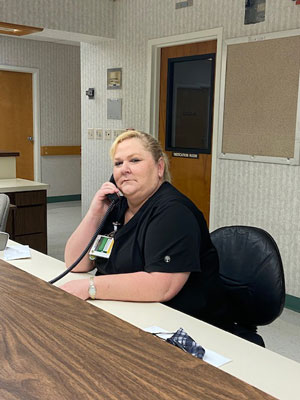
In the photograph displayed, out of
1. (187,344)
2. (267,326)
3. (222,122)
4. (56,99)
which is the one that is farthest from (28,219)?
(56,99)

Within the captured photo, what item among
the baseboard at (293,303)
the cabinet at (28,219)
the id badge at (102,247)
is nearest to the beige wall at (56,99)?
the cabinet at (28,219)

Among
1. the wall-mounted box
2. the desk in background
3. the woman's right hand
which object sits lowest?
the desk in background

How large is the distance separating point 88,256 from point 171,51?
3022 mm

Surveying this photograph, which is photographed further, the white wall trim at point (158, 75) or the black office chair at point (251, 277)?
the white wall trim at point (158, 75)

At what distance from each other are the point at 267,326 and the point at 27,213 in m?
2.33

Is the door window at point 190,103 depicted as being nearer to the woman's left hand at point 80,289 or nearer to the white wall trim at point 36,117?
the woman's left hand at point 80,289

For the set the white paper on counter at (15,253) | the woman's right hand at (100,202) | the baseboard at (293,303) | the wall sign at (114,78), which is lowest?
the baseboard at (293,303)

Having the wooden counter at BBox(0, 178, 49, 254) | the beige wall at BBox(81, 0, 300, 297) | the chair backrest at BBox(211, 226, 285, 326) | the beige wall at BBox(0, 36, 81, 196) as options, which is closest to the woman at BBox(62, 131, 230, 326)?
the chair backrest at BBox(211, 226, 285, 326)

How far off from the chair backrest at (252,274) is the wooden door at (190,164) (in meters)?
2.26

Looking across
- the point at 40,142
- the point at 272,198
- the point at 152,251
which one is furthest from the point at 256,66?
the point at 40,142

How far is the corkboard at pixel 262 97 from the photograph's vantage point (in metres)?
3.33

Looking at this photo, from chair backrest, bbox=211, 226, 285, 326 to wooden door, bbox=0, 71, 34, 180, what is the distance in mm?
6260

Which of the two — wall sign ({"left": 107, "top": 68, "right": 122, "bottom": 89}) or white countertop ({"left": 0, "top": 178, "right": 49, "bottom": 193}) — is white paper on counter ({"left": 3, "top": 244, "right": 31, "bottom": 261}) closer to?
white countertop ({"left": 0, "top": 178, "right": 49, "bottom": 193})

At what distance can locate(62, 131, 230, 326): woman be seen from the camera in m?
1.50
